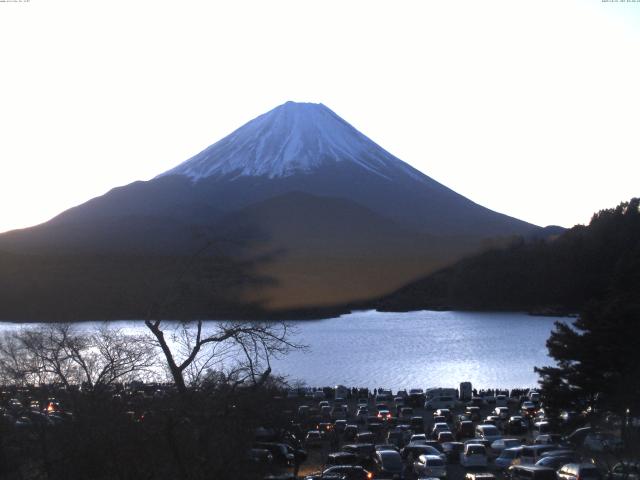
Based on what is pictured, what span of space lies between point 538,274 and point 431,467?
29.0 meters

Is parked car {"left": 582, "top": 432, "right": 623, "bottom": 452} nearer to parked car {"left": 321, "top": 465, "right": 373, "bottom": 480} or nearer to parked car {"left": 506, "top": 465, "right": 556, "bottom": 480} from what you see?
parked car {"left": 506, "top": 465, "right": 556, "bottom": 480}

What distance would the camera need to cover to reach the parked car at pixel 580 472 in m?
5.92

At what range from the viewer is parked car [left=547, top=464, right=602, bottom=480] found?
5.92m

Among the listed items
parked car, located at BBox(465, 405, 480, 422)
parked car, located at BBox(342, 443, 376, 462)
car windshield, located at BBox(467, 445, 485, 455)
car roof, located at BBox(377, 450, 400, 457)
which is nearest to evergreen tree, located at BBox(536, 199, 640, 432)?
car windshield, located at BBox(467, 445, 485, 455)

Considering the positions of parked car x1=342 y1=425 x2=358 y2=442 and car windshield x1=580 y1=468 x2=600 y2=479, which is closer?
car windshield x1=580 y1=468 x2=600 y2=479

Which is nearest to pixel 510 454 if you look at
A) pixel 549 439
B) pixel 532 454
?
pixel 532 454

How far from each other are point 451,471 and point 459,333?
2719 centimetres

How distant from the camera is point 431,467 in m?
7.33

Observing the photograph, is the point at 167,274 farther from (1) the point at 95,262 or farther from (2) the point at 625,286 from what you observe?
(2) the point at 625,286

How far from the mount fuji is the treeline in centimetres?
158

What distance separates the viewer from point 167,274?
4609mm

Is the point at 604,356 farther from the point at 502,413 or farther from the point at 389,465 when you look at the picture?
the point at 502,413

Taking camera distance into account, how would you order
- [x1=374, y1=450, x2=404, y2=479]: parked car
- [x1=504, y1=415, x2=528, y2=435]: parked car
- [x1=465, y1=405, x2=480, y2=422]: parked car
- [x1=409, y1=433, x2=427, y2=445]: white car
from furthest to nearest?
[x1=465, y1=405, x2=480, y2=422]: parked car
[x1=504, y1=415, x2=528, y2=435]: parked car
[x1=409, y1=433, x2=427, y2=445]: white car
[x1=374, y1=450, x2=404, y2=479]: parked car

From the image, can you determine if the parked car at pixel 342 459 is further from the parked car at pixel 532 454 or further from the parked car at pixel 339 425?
the parked car at pixel 339 425
